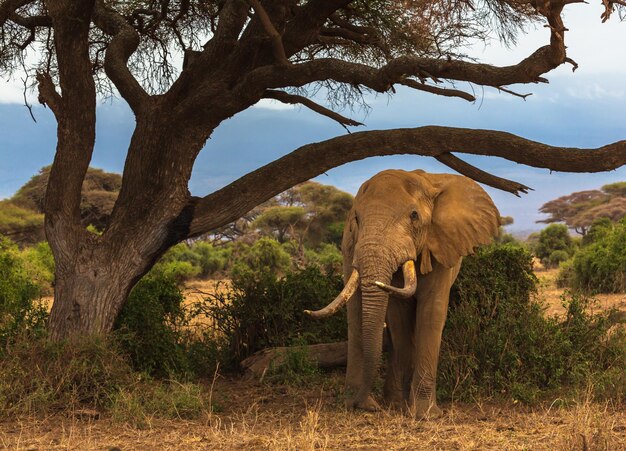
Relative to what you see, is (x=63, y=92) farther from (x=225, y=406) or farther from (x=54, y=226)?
(x=225, y=406)

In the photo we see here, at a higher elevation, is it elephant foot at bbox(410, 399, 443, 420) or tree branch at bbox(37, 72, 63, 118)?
tree branch at bbox(37, 72, 63, 118)

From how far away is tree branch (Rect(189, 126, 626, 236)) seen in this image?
26.9 ft

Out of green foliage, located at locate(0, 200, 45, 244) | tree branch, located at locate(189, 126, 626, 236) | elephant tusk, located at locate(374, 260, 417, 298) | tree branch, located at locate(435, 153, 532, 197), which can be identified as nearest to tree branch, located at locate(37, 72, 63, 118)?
tree branch, located at locate(189, 126, 626, 236)

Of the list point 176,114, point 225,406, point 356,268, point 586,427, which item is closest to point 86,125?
point 176,114

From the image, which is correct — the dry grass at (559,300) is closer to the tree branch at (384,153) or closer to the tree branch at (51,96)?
the tree branch at (384,153)

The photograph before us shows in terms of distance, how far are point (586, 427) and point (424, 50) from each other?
750 cm

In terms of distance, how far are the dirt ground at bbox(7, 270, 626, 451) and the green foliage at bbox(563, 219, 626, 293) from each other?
959cm

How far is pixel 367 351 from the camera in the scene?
6.21m

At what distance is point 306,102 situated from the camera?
10.3 meters

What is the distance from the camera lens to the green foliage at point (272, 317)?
9555 millimetres

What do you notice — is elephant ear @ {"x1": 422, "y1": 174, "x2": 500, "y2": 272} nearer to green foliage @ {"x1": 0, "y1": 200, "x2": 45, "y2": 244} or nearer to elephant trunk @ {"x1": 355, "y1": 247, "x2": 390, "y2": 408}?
elephant trunk @ {"x1": 355, "y1": 247, "x2": 390, "y2": 408}

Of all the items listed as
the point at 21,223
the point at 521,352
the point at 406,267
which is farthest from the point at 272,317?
the point at 21,223

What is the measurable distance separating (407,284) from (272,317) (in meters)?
3.79

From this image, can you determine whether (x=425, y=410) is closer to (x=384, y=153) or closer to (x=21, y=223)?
(x=384, y=153)
